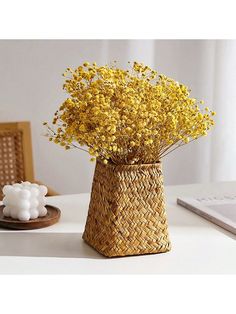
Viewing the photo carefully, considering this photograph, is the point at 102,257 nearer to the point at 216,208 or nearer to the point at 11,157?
the point at 216,208

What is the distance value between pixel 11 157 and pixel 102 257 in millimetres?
1552

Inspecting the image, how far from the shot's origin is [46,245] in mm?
1714

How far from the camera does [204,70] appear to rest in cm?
392

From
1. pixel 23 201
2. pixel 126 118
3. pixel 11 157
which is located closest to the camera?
pixel 126 118

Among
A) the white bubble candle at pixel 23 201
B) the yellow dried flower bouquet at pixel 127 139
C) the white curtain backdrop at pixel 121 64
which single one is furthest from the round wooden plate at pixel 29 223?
the white curtain backdrop at pixel 121 64

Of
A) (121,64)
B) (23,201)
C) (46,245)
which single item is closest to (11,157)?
(121,64)

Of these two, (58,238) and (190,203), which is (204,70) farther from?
(58,238)

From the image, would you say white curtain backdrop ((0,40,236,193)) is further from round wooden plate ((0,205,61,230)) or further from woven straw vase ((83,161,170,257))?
A: woven straw vase ((83,161,170,257))

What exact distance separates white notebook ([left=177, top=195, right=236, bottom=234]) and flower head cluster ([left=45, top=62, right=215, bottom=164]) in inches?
14.4

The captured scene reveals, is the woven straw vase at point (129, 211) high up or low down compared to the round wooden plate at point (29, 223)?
up

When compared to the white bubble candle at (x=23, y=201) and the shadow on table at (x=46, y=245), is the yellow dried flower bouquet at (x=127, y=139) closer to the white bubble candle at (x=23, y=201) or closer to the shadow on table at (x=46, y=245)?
the shadow on table at (x=46, y=245)

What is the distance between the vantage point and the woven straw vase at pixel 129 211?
1.61 m
